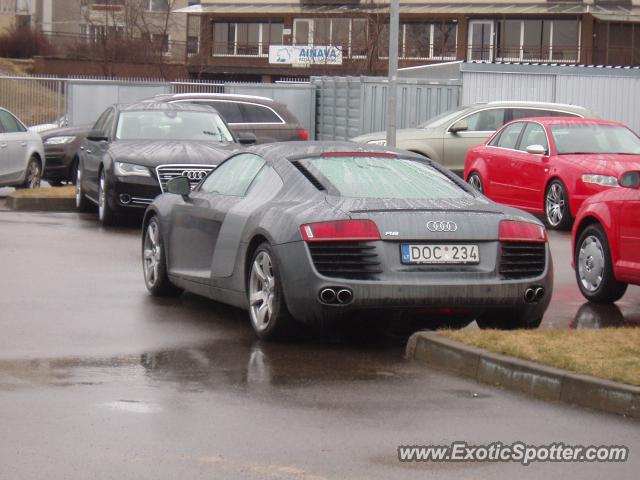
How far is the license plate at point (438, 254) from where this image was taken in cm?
912

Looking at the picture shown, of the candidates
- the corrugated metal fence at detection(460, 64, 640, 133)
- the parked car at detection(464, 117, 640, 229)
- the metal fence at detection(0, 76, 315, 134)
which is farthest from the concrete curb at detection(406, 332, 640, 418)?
the metal fence at detection(0, 76, 315, 134)

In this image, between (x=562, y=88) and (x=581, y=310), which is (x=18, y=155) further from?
(x=562, y=88)

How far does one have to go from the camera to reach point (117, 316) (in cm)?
1056

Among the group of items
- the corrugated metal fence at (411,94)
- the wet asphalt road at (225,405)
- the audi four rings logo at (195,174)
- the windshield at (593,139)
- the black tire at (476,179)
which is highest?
the corrugated metal fence at (411,94)

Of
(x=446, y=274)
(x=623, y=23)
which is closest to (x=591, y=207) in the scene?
(x=446, y=274)

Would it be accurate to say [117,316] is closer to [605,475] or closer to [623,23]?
[605,475]

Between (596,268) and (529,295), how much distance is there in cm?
284

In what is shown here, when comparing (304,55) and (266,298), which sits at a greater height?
(304,55)

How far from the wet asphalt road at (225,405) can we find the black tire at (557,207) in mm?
8187

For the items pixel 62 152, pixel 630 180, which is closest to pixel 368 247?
pixel 630 180

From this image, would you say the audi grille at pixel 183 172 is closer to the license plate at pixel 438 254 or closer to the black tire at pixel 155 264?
the black tire at pixel 155 264

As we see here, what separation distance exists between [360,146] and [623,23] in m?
66.0

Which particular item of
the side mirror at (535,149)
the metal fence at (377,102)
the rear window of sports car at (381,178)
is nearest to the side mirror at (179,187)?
the rear window of sports car at (381,178)

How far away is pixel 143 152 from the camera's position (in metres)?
18.3
